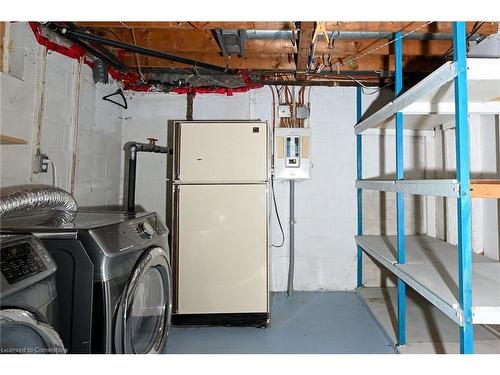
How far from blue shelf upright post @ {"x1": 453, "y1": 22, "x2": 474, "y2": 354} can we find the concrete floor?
0.90 m

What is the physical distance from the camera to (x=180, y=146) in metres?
2.25

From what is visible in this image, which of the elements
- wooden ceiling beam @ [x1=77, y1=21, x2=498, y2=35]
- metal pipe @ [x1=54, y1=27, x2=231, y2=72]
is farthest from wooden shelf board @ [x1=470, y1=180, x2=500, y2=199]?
metal pipe @ [x1=54, y1=27, x2=231, y2=72]

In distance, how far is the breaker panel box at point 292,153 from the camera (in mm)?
2797

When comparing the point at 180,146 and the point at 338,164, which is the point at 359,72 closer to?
the point at 338,164

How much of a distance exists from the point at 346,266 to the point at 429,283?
1.49m

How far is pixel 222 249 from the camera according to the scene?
2.19 metres

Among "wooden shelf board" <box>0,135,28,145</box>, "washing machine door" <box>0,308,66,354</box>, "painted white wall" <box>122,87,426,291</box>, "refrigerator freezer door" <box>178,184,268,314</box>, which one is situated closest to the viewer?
"washing machine door" <box>0,308,66,354</box>

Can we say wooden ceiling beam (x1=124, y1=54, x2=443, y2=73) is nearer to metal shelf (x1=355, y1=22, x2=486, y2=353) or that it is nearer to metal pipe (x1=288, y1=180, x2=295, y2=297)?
metal shelf (x1=355, y1=22, x2=486, y2=353)

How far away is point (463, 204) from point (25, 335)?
5.42 feet

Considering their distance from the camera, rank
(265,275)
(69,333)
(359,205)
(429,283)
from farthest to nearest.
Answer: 1. (359,205)
2. (265,275)
3. (429,283)
4. (69,333)

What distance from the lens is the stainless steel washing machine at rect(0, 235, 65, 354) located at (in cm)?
77

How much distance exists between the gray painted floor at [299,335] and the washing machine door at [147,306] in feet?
1.81

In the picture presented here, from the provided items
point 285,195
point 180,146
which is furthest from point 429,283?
point 180,146

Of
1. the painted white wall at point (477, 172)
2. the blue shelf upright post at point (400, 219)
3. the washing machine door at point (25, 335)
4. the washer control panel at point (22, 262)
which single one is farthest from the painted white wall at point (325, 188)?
the washing machine door at point (25, 335)
